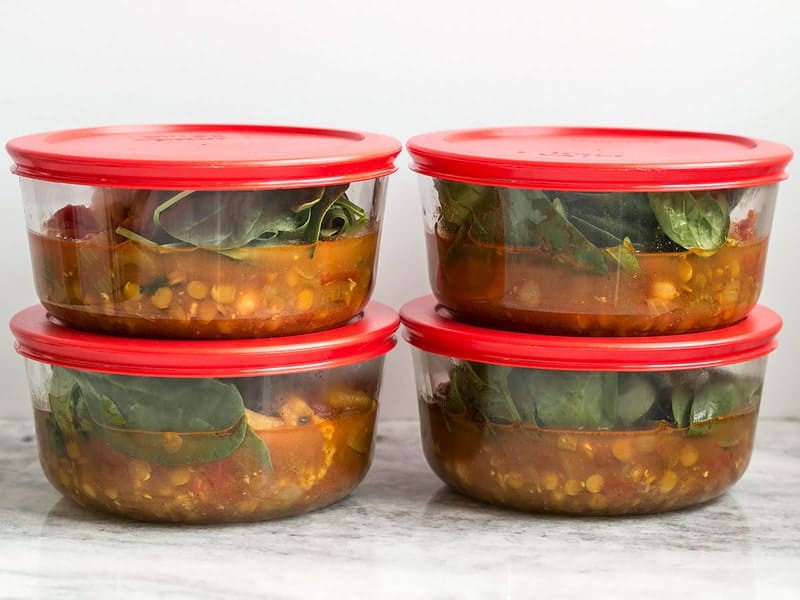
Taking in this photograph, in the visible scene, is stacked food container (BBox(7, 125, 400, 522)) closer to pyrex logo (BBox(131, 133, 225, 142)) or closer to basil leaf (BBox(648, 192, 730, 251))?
pyrex logo (BBox(131, 133, 225, 142))

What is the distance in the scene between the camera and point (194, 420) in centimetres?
128

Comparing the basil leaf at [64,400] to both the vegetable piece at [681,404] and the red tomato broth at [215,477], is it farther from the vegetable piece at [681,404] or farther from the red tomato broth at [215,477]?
the vegetable piece at [681,404]

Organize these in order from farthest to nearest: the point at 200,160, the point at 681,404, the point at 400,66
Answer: the point at 400,66
the point at 681,404
the point at 200,160

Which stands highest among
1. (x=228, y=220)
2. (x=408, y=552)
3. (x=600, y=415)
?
(x=228, y=220)

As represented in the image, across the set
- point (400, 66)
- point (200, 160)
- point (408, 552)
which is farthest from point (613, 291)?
point (400, 66)

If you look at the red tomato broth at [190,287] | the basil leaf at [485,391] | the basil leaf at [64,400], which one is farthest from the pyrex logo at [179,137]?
the basil leaf at [485,391]

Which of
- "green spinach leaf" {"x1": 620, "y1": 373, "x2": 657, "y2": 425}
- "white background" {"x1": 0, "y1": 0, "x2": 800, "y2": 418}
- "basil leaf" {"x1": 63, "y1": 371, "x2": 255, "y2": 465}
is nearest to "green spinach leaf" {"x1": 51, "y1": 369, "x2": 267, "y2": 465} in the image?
"basil leaf" {"x1": 63, "y1": 371, "x2": 255, "y2": 465}

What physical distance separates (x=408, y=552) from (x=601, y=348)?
29cm

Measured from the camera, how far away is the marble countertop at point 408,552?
1.19m

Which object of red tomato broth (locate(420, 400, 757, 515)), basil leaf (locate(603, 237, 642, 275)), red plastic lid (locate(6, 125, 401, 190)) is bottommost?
red tomato broth (locate(420, 400, 757, 515))

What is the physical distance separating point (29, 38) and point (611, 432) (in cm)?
93

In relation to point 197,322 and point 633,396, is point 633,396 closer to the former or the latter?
point 633,396

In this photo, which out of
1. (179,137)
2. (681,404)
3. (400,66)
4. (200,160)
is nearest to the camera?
(200,160)

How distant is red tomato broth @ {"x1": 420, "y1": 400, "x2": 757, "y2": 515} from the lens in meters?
1.33
